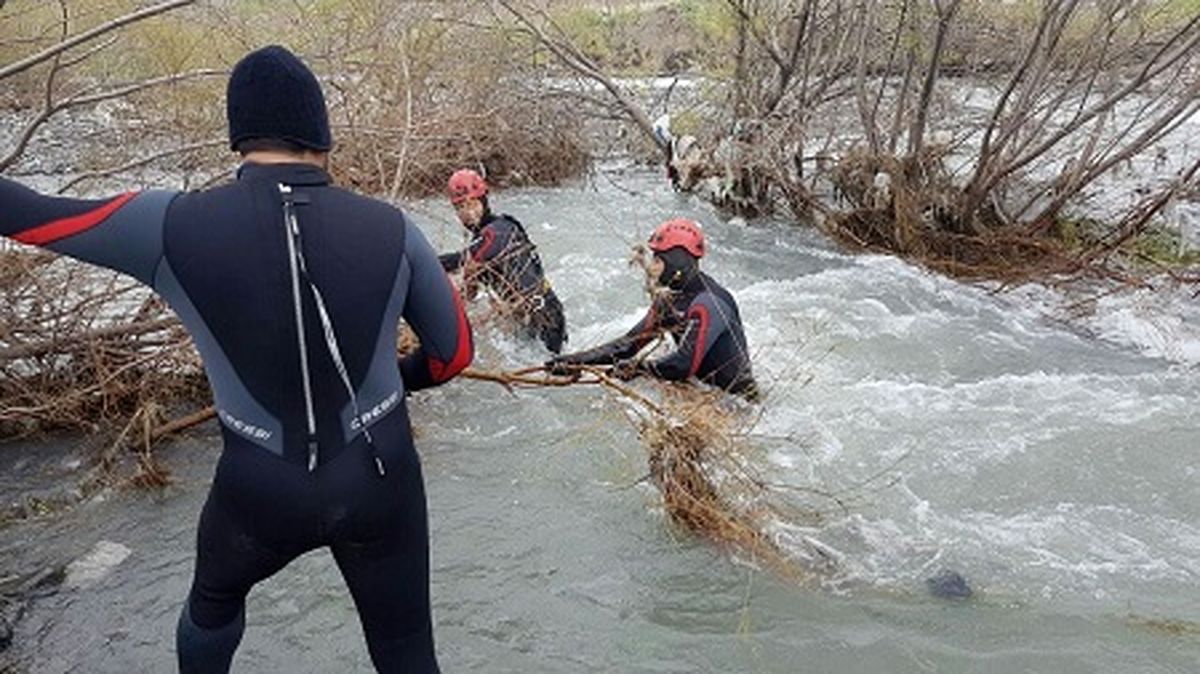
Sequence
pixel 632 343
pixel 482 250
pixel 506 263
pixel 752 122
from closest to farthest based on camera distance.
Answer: pixel 632 343
pixel 506 263
pixel 482 250
pixel 752 122

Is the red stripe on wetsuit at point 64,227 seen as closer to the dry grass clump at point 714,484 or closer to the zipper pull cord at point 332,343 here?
the zipper pull cord at point 332,343

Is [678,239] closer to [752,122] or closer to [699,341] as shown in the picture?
[699,341]

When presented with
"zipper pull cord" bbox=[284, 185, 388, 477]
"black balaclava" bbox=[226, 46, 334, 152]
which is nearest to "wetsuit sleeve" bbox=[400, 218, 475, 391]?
"zipper pull cord" bbox=[284, 185, 388, 477]

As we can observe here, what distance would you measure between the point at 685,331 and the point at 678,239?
1.48 ft

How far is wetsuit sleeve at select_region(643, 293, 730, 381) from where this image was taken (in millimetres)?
4938

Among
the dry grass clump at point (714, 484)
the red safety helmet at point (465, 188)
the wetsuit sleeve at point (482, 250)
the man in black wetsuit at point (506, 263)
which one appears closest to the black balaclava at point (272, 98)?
the dry grass clump at point (714, 484)

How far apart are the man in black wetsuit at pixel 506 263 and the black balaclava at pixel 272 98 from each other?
144 inches

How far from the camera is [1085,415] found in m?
6.40

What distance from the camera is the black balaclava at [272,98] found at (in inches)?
85.0

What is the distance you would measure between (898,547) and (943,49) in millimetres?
6628

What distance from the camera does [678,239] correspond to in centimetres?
508

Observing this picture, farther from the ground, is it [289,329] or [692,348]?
[289,329]

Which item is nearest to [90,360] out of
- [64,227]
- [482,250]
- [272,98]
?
[482,250]

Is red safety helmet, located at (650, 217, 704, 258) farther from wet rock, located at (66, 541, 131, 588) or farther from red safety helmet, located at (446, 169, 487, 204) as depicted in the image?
wet rock, located at (66, 541, 131, 588)
